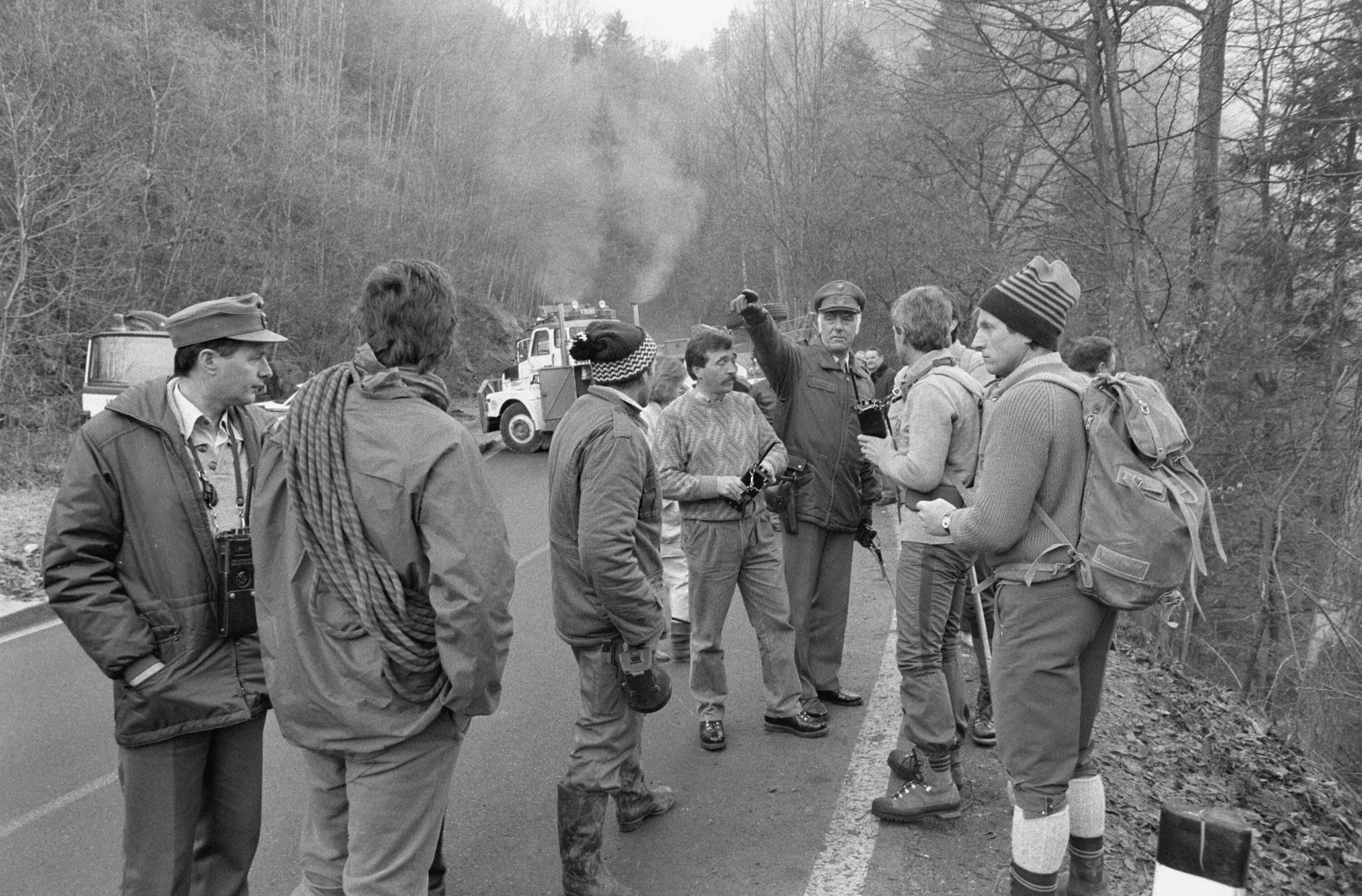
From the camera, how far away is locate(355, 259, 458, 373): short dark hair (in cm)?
244

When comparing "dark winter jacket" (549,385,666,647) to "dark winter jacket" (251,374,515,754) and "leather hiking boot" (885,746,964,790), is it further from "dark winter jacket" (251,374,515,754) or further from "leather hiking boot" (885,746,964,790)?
"leather hiking boot" (885,746,964,790)

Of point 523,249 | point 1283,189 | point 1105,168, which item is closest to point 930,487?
point 1283,189

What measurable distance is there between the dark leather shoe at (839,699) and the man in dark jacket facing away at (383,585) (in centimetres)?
305

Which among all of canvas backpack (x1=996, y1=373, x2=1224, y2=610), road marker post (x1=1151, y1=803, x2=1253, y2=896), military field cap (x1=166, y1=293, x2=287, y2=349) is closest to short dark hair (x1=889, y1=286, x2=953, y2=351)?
canvas backpack (x1=996, y1=373, x2=1224, y2=610)

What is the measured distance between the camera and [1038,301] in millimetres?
3066

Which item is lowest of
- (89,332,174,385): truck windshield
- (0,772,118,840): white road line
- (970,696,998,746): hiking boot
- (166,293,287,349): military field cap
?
(0,772,118,840): white road line

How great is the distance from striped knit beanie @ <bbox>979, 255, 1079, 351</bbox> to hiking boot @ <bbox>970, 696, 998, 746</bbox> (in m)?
2.07

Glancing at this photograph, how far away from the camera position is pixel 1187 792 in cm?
464

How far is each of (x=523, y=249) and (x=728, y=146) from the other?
12.4 m

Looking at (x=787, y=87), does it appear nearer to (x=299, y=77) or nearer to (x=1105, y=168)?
(x=299, y=77)

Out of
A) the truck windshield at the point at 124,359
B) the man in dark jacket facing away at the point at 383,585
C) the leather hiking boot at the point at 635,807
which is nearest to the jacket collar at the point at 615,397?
the man in dark jacket facing away at the point at 383,585

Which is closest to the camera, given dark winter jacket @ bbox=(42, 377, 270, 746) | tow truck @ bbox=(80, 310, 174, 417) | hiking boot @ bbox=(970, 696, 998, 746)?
dark winter jacket @ bbox=(42, 377, 270, 746)

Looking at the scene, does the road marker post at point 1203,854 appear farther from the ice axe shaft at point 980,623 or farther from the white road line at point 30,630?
the white road line at point 30,630

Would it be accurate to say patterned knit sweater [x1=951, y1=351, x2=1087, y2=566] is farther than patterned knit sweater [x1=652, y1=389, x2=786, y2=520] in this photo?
No
